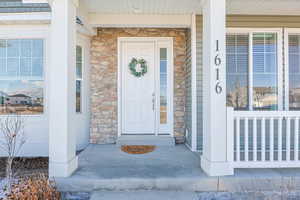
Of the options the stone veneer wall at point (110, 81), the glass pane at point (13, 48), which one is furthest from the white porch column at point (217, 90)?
the glass pane at point (13, 48)

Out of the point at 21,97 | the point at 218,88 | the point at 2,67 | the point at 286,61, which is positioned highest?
the point at 286,61

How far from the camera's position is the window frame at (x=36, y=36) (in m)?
4.79

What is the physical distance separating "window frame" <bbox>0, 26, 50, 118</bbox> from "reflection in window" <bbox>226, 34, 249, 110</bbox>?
355 centimetres

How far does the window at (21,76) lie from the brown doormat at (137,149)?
72.1 inches

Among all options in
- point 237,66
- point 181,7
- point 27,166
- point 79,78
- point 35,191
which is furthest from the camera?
point 79,78

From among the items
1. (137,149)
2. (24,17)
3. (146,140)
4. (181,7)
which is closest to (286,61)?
(181,7)

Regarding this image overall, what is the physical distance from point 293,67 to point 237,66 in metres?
1.12

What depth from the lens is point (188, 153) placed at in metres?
4.60

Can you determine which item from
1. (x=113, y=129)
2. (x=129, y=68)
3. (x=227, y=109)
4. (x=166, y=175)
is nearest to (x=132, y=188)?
(x=166, y=175)

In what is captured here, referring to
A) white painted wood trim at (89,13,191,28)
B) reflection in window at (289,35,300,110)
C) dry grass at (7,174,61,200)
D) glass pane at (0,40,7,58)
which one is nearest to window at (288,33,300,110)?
reflection in window at (289,35,300,110)

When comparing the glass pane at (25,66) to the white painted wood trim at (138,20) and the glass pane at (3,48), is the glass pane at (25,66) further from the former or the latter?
the white painted wood trim at (138,20)

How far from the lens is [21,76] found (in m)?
4.88

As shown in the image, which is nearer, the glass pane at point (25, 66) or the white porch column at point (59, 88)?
the white porch column at point (59, 88)

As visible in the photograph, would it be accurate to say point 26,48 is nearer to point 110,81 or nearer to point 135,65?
point 110,81
